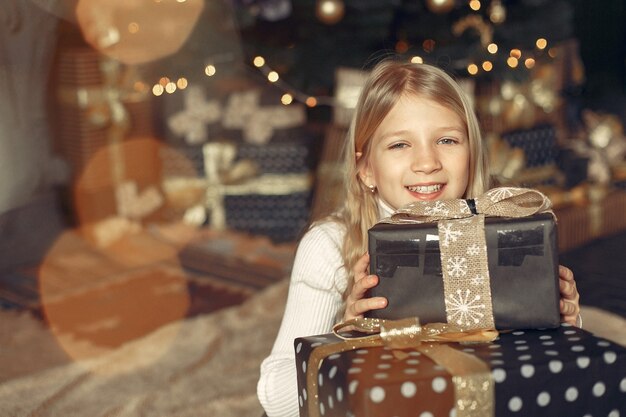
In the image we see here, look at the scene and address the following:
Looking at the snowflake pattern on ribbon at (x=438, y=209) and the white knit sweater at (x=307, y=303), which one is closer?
the snowflake pattern on ribbon at (x=438, y=209)

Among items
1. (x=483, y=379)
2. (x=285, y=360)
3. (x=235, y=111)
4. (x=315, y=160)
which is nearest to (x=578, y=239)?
(x=315, y=160)

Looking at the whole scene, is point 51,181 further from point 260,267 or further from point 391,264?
point 391,264

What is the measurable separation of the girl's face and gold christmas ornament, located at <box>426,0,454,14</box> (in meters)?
1.73

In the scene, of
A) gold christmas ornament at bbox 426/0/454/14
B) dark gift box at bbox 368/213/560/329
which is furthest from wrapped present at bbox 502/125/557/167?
dark gift box at bbox 368/213/560/329

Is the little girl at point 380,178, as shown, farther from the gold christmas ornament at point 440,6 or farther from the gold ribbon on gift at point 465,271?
the gold christmas ornament at point 440,6

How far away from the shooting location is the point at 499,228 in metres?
1.03

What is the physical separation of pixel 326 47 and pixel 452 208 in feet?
6.89

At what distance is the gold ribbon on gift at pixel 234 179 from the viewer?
3475 millimetres

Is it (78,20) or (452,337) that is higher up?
(78,20)

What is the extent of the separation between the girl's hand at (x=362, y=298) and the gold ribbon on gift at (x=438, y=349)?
2 centimetres

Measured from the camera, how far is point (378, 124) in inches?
53.7

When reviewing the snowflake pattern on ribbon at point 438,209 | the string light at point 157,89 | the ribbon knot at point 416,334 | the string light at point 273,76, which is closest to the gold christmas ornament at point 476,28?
the string light at point 273,76

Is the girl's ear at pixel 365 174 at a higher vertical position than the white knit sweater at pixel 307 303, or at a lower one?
higher

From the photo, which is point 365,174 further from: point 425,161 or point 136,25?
point 136,25
